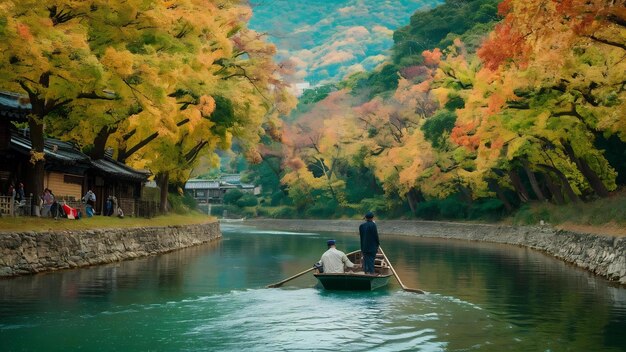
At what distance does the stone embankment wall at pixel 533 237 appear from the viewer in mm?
28325

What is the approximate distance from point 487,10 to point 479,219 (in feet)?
94.5

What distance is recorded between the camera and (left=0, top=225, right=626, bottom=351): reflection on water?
14.9 meters

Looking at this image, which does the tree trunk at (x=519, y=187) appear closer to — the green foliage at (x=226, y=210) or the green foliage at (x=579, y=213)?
the green foliage at (x=579, y=213)

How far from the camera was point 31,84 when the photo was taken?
2895 centimetres

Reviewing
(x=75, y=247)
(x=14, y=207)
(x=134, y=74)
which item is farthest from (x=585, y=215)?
(x=14, y=207)

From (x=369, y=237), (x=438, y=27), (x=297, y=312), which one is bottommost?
(x=297, y=312)

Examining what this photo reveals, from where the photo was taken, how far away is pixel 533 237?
50062mm

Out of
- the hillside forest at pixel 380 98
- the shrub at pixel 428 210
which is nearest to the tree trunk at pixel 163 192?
the hillside forest at pixel 380 98

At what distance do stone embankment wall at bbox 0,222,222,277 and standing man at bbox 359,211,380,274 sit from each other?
11725 mm

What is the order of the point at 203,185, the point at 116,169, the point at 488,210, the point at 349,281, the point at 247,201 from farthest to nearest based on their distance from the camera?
the point at 203,185, the point at 247,201, the point at 488,210, the point at 116,169, the point at 349,281

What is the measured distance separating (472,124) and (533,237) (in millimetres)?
8811

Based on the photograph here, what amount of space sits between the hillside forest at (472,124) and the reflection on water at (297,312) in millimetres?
7669

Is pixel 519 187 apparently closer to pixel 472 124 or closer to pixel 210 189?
pixel 472 124

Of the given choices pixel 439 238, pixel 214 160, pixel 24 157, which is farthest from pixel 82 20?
pixel 439 238
